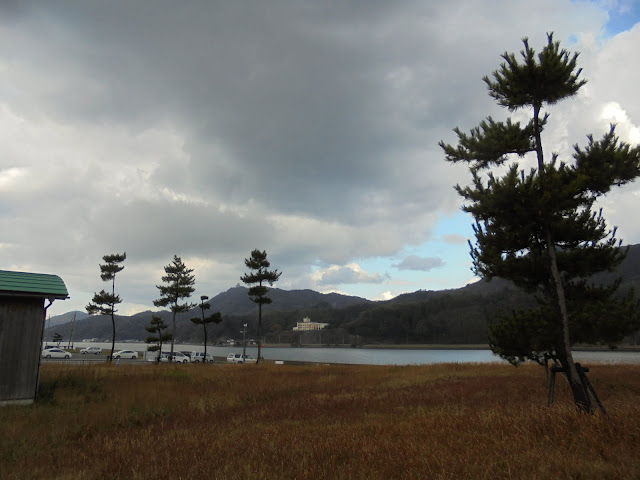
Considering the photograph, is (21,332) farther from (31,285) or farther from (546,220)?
(546,220)

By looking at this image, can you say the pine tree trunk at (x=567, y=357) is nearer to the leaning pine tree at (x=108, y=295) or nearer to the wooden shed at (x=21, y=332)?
the wooden shed at (x=21, y=332)

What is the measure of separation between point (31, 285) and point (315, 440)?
13197 mm

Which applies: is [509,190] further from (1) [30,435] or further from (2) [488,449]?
(1) [30,435]

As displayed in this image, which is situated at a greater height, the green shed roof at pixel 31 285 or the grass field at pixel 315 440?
the green shed roof at pixel 31 285

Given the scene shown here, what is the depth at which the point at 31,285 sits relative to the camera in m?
14.9

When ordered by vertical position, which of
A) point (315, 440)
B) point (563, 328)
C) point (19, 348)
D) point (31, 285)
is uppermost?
point (31, 285)

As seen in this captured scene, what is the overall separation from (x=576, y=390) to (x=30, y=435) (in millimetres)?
14270

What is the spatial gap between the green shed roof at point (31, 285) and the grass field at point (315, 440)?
12.9 feet

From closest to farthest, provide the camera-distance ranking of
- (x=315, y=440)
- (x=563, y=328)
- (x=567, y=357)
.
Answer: (x=315, y=440), (x=567, y=357), (x=563, y=328)

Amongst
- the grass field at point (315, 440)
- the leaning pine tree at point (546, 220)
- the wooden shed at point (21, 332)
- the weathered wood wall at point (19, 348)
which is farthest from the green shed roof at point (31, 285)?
the leaning pine tree at point (546, 220)

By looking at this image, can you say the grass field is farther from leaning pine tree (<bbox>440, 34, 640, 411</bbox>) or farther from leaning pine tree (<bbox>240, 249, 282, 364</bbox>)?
leaning pine tree (<bbox>240, 249, 282, 364</bbox>)

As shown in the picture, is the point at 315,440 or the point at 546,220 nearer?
the point at 315,440

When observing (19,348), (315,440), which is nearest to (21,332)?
(19,348)

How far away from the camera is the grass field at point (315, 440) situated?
5.51 m
